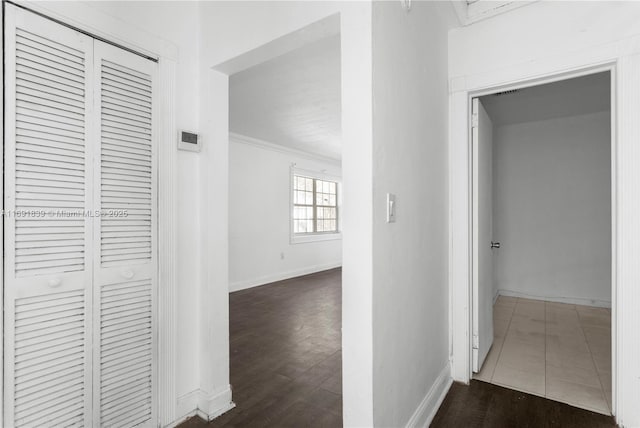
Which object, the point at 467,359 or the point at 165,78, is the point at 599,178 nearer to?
the point at 467,359

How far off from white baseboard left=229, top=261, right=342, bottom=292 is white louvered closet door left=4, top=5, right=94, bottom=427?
3.76m

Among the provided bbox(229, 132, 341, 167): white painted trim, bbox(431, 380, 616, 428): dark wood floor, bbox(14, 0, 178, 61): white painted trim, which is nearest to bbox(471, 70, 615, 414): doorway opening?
bbox(431, 380, 616, 428): dark wood floor

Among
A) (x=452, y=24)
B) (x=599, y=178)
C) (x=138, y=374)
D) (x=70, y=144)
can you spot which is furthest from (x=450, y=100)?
(x=599, y=178)

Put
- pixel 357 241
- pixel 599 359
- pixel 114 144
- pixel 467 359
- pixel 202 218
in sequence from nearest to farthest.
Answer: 1. pixel 357 241
2. pixel 114 144
3. pixel 202 218
4. pixel 467 359
5. pixel 599 359

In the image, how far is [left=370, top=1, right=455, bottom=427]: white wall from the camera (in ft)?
4.55

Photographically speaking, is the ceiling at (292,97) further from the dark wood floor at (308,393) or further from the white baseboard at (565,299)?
the white baseboard at (565,299)

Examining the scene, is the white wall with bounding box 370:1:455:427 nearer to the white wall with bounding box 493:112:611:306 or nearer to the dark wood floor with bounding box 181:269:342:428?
the dark wood floor with bounding box 181:269:342:428

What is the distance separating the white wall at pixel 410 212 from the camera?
1.39 meters

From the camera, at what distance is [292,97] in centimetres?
358

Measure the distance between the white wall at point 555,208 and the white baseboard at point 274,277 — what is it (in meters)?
3.51

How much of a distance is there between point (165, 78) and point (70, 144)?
61 cm

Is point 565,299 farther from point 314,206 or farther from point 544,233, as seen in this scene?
point 314,206

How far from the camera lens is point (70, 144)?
146cm

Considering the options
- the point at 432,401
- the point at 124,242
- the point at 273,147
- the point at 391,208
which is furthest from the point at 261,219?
the point at 391,208
